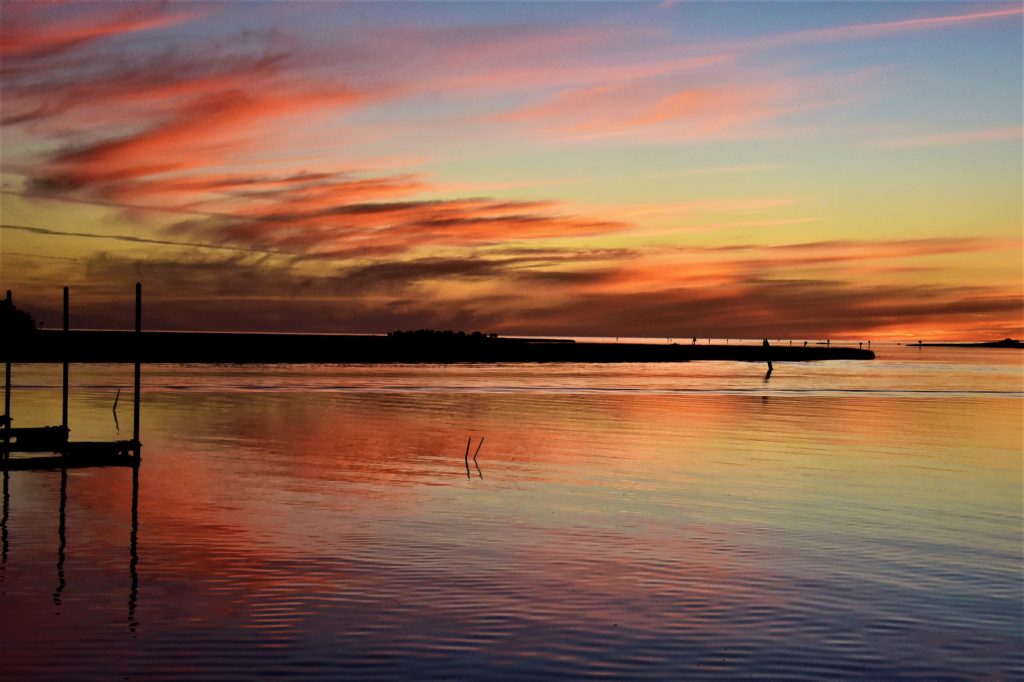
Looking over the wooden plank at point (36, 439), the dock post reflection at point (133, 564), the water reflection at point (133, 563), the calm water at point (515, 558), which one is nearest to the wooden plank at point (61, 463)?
the calm water at point (515, 558)

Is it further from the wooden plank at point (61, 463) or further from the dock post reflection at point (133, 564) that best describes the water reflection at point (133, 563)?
the wooden plank at point (61, 463)

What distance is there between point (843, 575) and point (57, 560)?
52.8ft

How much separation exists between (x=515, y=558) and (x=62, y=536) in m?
10.5

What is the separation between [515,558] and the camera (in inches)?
884

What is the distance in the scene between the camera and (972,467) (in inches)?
1625

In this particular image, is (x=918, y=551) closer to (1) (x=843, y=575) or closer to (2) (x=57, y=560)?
(1) (x=843, y=575)

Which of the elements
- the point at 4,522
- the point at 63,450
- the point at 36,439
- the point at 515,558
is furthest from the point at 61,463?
the point at 515,558

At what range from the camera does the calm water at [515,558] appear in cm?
1578

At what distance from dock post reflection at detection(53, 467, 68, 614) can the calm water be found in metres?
0.09

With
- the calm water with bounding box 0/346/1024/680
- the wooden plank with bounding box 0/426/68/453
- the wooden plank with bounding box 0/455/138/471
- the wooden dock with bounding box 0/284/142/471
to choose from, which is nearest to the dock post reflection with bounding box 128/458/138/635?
the calm water with bounding box 0/346/1024/680

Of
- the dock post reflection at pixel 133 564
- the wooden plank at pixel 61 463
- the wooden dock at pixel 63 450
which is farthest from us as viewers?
the wooden dock at pixel 63 450

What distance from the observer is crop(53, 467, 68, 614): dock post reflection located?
743 inches

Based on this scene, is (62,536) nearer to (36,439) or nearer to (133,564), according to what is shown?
(133,564)

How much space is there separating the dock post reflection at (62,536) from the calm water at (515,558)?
0.09 m
